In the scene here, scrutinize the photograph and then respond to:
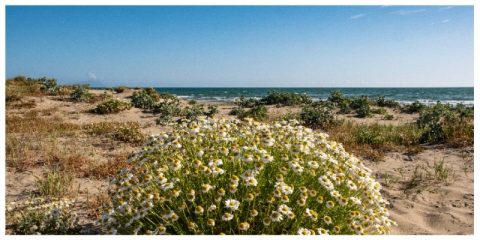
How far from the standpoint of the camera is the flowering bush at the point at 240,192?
3826mm

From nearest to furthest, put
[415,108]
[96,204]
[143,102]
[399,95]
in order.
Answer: [96,204] → [143,102] → [415,108] → [399,95]

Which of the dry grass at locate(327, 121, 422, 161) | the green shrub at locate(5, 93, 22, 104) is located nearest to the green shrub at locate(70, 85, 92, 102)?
the green shrub at locate(5, 93, 22, 104)

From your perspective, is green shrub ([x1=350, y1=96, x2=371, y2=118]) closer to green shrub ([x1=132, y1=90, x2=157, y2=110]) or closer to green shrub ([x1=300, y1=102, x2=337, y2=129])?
green shrub ([x1=300, y1=102, x2=337, y2=129])

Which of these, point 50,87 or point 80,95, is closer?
point 80,95

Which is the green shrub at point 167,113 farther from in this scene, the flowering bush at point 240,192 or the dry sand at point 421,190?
the flowering bush at point 240,192

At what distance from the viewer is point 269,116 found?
16812 millimetres

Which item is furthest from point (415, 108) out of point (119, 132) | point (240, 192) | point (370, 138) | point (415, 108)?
point (240, 192)

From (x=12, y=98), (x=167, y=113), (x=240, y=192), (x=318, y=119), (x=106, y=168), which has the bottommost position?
(x=106, y=168)

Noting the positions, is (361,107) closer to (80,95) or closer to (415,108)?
(415,108)

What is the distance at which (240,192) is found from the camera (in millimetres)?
4086

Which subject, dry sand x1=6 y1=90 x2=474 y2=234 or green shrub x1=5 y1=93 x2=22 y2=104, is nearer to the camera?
dry sand x1=6 y1=90 x2=474 y2=234

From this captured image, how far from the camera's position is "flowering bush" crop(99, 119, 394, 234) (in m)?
3.83

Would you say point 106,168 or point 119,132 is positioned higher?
point 119,132
